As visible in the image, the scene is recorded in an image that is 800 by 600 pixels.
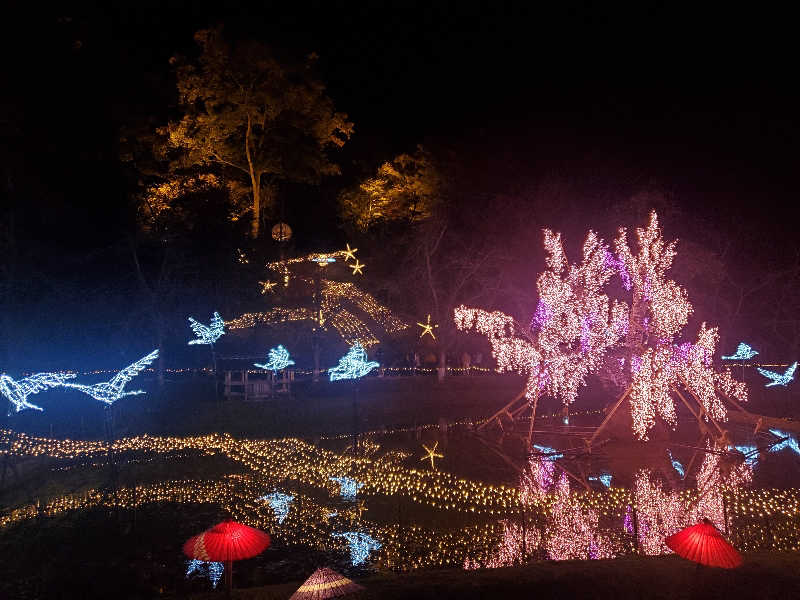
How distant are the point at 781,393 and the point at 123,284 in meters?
27.0

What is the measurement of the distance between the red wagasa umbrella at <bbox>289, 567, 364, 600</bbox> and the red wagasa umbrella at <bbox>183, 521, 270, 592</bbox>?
33.7 inches

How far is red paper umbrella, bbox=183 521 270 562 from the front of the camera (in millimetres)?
7648

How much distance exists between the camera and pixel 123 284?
23.1m

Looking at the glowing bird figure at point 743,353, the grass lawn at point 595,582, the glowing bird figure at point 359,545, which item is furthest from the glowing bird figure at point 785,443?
the glowing bird figure at point 743,353

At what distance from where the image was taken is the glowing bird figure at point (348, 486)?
1409cm

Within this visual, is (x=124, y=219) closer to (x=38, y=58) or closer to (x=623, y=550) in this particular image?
(x=38, y=58)

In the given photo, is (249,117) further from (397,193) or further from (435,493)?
(435,493)

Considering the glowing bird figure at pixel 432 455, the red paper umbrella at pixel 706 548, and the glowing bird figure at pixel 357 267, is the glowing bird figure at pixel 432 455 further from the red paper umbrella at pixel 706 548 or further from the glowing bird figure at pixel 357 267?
the red paper umbrella at pixel 706 548

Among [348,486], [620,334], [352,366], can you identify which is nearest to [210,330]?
[352,366]

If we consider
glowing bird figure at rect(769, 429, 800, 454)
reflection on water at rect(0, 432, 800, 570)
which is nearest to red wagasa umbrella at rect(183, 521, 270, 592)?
reflection on water at rect(0, 432, 800, 570)

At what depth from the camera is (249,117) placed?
2872cm

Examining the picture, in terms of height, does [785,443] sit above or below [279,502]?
above

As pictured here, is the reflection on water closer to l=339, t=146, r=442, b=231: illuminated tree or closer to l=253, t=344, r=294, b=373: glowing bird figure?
l=253, t=344, r=294, b=373: glowing bird figure

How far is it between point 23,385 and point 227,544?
429 inches
